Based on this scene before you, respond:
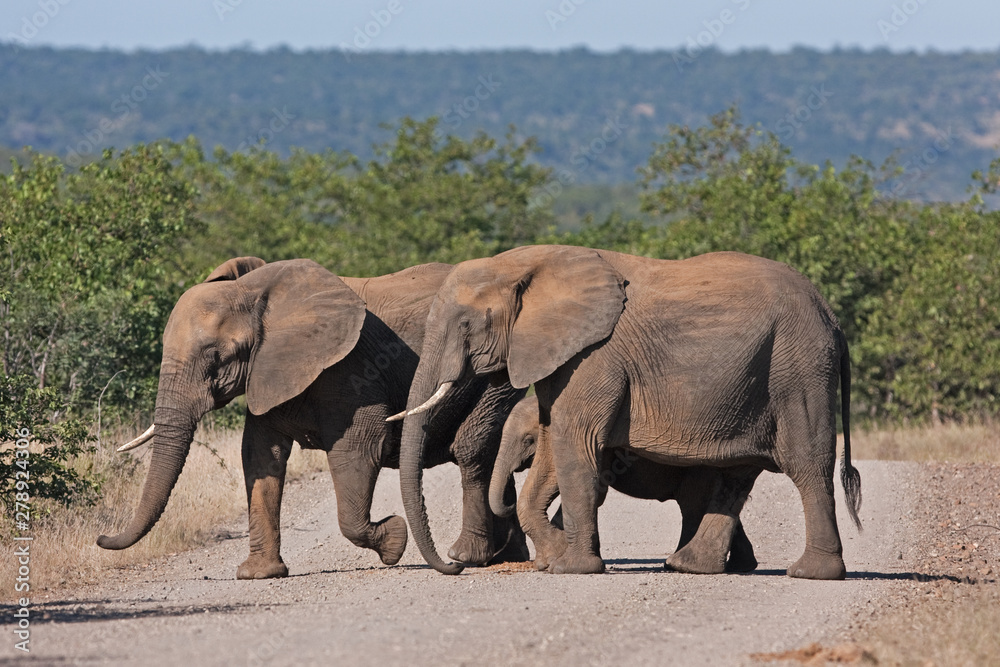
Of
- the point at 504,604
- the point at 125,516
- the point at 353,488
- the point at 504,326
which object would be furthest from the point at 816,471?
the point at 125,516

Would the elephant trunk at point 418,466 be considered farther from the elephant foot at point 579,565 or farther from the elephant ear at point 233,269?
the elephant ear at point 233,269

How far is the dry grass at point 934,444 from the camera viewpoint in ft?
67.5

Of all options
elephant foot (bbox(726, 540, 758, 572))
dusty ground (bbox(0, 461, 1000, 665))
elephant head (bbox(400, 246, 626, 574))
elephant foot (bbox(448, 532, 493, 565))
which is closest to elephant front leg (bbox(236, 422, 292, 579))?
dusty ground (bbox(0, 461, 1000, 665))

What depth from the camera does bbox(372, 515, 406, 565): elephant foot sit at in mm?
11836

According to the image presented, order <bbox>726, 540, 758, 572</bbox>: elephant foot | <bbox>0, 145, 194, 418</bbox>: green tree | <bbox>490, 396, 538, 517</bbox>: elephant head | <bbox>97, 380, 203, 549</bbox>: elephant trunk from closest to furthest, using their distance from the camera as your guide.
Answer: <bbox>97, 380, 203, 549</bbox>: elephant trunk, <bbox>726, 540, 758, 572</bbox>: elephant foot, <bbox>490, 396, 538, 517</bbox>: elephant head, <bbox>0, 145, 194, 418</bbox>: green tree

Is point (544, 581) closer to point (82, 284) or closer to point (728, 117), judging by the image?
point (82, 284)

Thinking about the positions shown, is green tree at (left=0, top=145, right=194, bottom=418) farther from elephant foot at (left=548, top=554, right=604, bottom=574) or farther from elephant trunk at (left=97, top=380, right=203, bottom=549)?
elephant foot at (left=548, top=554, right=604, bottom=574)

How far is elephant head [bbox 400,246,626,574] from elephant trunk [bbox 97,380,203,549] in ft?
5.82

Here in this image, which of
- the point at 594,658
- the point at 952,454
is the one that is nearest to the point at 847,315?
the point at 952,454

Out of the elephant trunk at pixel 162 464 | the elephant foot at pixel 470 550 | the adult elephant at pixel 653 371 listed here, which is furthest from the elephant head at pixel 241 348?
the elephant foot at pixel 470 550

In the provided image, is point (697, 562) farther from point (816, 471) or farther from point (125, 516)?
point (125, 516)

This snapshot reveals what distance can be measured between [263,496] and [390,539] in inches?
45.7

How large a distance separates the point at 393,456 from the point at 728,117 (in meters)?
26.3

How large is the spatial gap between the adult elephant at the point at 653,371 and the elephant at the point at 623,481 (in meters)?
0.67
